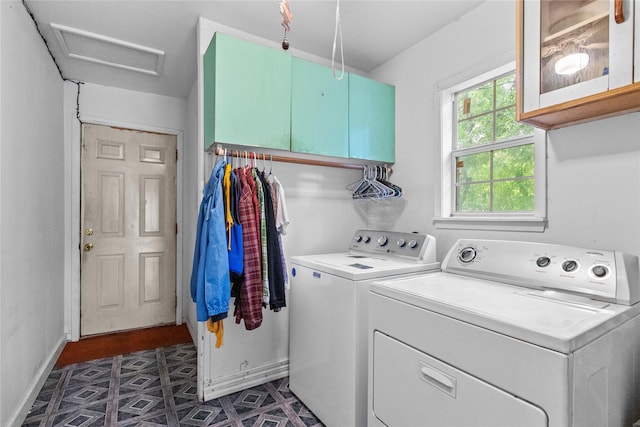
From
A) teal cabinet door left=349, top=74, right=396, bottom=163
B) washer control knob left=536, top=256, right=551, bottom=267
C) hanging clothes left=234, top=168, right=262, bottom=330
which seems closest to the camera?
washer control knob left=536, top=256, right=551, bottom=267

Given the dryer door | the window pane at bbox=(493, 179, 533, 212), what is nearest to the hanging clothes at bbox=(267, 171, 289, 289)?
the dryer door

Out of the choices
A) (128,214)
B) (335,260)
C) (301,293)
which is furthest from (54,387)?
(335,260)

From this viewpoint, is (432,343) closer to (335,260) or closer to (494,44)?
(335,260)

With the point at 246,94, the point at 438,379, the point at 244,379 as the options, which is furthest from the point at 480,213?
the point at 244,379

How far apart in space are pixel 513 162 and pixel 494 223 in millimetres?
400

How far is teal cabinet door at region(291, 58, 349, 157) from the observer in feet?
6.94

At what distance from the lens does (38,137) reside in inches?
85.5

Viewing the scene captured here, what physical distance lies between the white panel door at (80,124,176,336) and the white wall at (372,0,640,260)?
2.50 meters

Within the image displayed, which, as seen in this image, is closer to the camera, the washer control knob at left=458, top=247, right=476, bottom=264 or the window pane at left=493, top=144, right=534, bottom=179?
the washer control knob at left=458, top=247, right=476, bottom=264

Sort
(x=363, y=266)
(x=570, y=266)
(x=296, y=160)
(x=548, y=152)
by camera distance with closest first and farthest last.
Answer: (x=570, y=266) → (x=548, y=152) → (x=363, y=266) → (x=296, y=160)

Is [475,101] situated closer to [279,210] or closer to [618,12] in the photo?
[618,12]

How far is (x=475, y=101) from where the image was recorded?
212cm

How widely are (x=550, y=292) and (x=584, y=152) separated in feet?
2.43

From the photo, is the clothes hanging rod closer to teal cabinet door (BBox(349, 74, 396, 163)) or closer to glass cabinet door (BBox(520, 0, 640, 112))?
teal cabinet door (BBox(349, 74, 396, 163))
